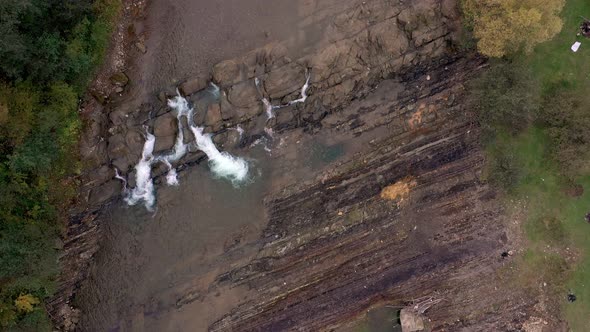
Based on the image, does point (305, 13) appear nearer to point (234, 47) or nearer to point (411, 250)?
point (234, 47)

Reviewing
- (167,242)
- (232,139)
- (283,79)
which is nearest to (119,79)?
(232,139)

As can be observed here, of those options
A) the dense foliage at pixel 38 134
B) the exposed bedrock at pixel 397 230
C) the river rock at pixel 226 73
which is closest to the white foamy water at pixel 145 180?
the dense foliage at pixel 38 134

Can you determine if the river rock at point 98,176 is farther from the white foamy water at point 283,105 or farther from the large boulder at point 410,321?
the large boulder at point 410,321

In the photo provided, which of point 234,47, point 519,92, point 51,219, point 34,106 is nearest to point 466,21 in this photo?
point 519,92

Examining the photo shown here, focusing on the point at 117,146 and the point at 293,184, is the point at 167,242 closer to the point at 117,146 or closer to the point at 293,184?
the point at 117,146

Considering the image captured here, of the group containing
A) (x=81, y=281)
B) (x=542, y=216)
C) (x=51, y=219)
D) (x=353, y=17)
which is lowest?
(x=542, y=216)

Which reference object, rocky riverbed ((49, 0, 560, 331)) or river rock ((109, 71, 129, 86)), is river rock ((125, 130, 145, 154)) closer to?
rocky riverbed ((49, 0, 560, 331))
